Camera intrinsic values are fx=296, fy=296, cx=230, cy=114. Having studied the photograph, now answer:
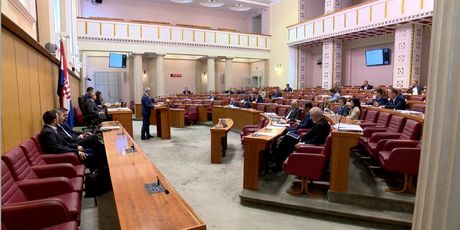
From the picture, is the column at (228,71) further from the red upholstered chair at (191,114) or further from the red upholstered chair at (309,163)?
the red upholstered chair at (309,163)

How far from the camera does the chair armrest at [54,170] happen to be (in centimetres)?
301

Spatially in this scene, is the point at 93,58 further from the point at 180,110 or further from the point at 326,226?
the point at 326,226

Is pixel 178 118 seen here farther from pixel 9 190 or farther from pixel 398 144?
pixel 9 190

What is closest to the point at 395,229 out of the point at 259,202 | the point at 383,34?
the point at 259,202


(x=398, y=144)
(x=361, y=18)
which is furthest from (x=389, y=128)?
(x=361, y=18)

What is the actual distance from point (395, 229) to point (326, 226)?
0.73 m

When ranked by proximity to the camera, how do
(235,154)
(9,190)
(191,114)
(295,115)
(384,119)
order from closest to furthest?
(9,190) < (384,119) < (235,154) < (295,115) < (191,114)

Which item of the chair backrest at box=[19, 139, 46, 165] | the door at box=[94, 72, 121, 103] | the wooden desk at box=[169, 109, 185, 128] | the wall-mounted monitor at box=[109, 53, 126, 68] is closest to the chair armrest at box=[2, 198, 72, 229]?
the chair backrest at box=[19, 139, 46, 165]

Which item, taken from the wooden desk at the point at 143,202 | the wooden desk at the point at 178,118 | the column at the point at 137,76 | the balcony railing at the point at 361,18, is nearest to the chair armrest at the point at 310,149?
the wooden desk at the point at 143,202

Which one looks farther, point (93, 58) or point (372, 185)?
point (93, 58)

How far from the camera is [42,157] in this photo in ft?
11.2

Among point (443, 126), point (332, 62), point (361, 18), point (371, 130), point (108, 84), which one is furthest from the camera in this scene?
point (108, 84)

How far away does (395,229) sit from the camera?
10.3 ft

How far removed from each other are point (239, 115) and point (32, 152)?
6.19 metres
